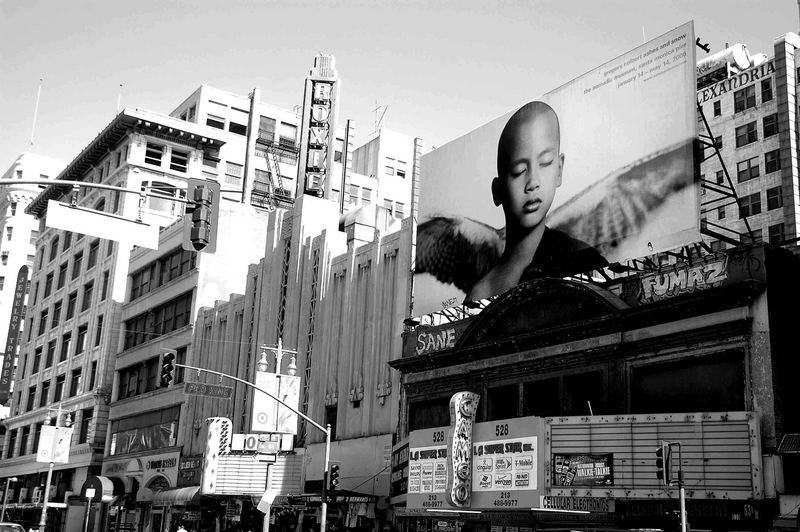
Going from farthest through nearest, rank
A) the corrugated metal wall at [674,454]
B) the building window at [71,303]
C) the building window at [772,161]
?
the building window at [772,161] → the building window at [71,303] → the corrugated metal wall at [674,454]

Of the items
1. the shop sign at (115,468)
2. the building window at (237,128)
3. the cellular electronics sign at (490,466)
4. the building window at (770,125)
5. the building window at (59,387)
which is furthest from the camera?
the building window at (237,128)

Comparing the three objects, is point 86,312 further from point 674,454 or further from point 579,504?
point 674,454

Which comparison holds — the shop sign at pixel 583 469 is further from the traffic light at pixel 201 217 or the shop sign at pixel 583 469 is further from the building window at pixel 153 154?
the building window at pixel 153 154

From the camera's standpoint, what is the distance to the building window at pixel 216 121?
92.1 meters

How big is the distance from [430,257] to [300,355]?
11347 millimetres

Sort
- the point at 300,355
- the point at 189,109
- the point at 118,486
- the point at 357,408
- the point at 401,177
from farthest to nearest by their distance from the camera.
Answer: the point at 401,177 → the point at 189,109 → the point at 118,486 → the point at 300,355 → the point at 357,408

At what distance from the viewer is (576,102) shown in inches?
1284

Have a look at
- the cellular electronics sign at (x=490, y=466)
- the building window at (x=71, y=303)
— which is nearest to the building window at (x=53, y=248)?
the building window at (x=71, y=303)

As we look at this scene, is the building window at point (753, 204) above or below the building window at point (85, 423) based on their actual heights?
above

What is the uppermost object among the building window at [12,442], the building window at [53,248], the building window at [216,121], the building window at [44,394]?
the building window at [216,121]

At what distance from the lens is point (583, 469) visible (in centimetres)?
2631

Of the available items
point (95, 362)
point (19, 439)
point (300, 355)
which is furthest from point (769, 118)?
point (19, 439)

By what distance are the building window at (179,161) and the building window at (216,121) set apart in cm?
1308

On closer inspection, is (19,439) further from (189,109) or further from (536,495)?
(536,495)
